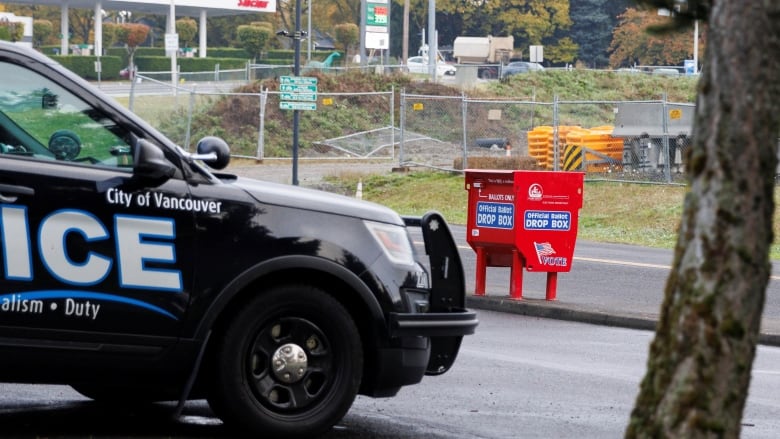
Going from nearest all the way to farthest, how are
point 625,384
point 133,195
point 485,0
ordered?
point 133,195 → point 625,384 → point 485,0

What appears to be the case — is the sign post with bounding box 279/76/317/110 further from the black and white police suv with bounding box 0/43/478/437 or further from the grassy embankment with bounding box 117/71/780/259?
the black and white police suv with bounding box 0/43/478/437

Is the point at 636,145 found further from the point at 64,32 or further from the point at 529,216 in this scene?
the point at 64,32

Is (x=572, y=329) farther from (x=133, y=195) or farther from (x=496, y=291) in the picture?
(x=133, y=195)

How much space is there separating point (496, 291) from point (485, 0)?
3335 inches

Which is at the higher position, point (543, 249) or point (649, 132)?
point (649, 132)

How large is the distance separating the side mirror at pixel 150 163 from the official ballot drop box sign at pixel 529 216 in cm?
704

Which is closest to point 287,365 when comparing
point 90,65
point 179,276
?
point 179,276

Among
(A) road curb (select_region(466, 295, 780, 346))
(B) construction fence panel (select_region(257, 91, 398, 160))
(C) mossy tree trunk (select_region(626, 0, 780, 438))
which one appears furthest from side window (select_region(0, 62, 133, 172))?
(B) construction fence panel (select_region(257, 91, 398, 160))

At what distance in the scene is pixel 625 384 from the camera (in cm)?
894

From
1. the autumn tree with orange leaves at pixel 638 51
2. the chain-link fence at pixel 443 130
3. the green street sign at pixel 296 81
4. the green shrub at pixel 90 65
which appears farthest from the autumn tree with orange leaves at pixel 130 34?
the green street sign at pixel 296 81

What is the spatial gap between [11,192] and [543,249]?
7698 millimetres

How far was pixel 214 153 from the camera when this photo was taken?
663 cm

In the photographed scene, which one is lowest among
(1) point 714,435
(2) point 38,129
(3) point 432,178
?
(3) point 432,178

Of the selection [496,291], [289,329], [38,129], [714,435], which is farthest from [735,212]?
[496,291]
